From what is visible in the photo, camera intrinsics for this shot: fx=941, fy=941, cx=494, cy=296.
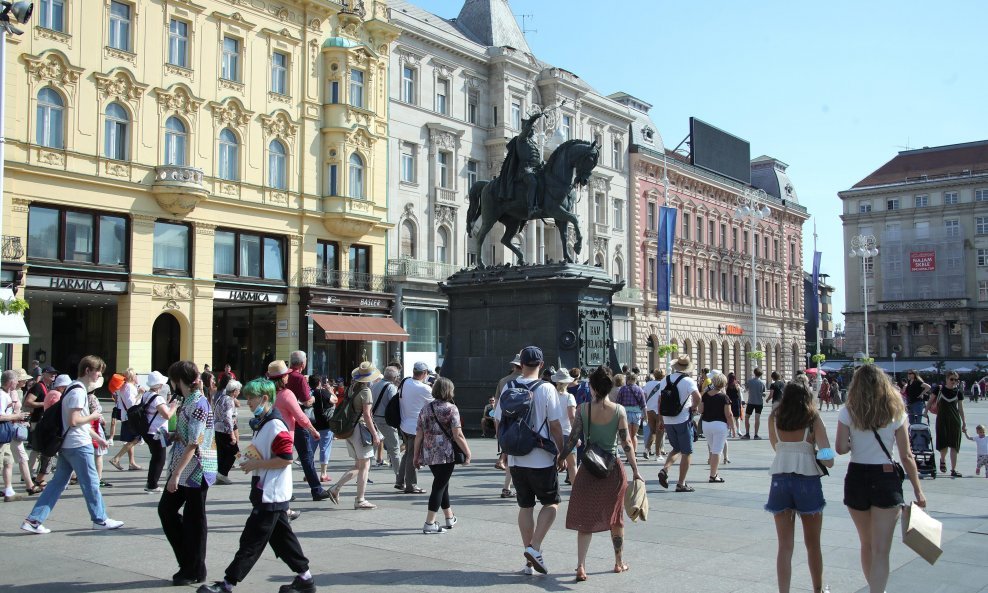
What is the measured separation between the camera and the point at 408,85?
1708 inches

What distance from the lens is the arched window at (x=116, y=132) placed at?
31984 mm

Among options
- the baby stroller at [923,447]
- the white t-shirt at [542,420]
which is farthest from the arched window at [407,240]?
the white t-shirt at [542,420]

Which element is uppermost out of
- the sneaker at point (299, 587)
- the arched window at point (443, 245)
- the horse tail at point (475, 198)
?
the arched window at point (443, 245)

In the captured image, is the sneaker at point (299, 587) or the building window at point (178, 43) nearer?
the sneaker at point (299, 587)

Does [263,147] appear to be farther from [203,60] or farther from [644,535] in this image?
[644,535]

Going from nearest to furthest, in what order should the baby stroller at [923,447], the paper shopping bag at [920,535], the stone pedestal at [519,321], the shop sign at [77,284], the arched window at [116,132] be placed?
the paper shopping bag at [920,535]
the baby stroller at [923,447]
the stone pedestal at [519,321]
the shop sign at [77,284]
the arched window at [116,132]

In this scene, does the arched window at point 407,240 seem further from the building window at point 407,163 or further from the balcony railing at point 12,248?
the balcony railing at point 12,248

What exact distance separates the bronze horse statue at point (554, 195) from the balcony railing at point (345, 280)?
709 inches

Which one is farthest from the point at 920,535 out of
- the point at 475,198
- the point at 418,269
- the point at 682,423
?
the point at 418,269

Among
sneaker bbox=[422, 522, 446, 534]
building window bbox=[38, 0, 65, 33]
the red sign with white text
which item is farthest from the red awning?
the red sign with white text

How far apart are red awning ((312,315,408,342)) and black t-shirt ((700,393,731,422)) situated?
2508cm

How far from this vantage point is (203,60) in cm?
3484

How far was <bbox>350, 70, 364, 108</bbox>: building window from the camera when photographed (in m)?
39.8

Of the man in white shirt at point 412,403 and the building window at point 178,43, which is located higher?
the building window at point 178,43
